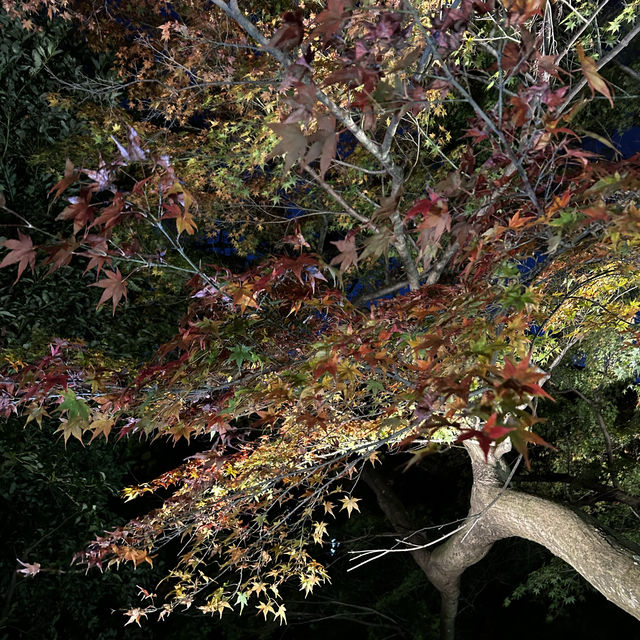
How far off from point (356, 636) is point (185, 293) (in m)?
5.15

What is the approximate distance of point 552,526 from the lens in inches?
118

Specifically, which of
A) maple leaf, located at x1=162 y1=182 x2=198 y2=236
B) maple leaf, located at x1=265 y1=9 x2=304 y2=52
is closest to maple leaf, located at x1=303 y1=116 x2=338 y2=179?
maple leaf, located at x1=265 y1=9 x2=304 y2=52

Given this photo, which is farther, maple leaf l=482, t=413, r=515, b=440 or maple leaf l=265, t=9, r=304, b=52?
maple leaf l=265, t=9, r=304, b=52

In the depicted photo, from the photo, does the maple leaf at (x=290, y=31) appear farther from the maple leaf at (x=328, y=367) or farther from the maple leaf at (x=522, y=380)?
the maple leaf at (x=328, y=367)

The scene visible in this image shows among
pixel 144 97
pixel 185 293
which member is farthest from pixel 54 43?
pixel 185 293

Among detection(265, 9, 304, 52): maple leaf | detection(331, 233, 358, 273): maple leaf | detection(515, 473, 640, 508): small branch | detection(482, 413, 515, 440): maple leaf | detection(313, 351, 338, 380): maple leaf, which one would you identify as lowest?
detection(515, 473, 640, 508): small branch

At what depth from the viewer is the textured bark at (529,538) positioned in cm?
244

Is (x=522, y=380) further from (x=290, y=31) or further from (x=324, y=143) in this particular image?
(x=290, y=31)

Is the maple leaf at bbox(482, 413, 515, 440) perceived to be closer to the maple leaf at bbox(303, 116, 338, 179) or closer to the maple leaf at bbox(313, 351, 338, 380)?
the maple leaf at bbox(303, 116, 338, 179)

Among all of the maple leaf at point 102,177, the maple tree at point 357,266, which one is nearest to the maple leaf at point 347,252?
the maple tree at point 357,266

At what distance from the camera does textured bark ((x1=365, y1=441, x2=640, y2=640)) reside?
2441 mm

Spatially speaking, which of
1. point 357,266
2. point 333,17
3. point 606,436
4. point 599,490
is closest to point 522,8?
point 333,17

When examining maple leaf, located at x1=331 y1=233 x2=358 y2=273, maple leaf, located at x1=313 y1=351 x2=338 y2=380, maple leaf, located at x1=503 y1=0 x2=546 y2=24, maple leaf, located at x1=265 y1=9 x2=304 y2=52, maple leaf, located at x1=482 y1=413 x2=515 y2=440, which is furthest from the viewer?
maple leaf, located at x1=313 y1=351 x2=338 y2=380

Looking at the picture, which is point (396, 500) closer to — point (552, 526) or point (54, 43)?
point (552, 526)
